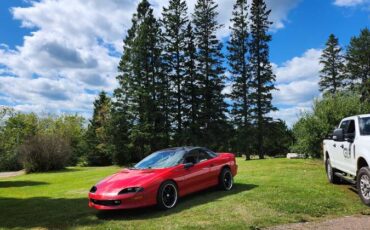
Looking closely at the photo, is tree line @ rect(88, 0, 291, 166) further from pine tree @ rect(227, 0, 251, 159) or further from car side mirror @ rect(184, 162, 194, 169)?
car side mirror @ rect(184, 162, 194, 169)

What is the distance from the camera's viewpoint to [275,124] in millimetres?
40594

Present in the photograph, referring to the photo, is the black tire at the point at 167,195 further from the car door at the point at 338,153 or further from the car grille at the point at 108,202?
the car door at the point at 338,153

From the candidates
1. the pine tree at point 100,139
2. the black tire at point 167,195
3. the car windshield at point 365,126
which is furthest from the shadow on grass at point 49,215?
the pine tree at point 100,139

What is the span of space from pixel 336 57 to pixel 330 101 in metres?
37.3

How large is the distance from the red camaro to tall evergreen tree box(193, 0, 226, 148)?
31.1 meters

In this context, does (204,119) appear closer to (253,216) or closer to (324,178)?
(324,178)

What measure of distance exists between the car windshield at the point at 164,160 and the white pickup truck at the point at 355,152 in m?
4.14

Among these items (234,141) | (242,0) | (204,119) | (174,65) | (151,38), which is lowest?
(234,141)

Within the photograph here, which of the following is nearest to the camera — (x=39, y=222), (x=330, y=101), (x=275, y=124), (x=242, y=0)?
(x=39, y=222)

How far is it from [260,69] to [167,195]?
114 ft

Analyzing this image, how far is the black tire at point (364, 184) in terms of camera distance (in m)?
8.33

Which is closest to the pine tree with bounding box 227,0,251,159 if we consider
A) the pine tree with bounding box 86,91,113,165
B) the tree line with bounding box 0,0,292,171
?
the tree line with bounding box 0,0,292,171

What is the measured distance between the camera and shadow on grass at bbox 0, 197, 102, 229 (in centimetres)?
853

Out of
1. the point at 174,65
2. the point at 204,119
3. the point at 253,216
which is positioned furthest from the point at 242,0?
the point at 253,216
